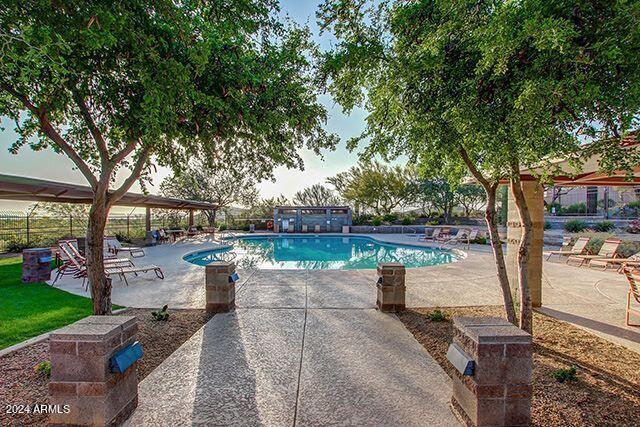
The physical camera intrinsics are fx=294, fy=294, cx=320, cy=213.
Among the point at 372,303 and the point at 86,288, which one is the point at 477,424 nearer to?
the point at 372,303

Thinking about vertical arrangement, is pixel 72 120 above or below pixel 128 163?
above

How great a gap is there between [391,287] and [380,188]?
25304 mm

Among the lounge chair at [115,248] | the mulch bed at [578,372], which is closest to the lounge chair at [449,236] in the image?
the mulch bed at [578,372]

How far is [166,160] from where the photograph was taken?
5133 mm

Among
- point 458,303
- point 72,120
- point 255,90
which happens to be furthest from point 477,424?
point 72,120

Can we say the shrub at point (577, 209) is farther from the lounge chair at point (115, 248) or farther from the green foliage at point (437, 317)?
the lounge chair at point (115, 248)

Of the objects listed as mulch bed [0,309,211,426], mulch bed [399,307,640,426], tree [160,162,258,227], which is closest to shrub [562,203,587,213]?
tree [160,162,258,227]

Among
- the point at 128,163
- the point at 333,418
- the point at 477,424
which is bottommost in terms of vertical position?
the point at 333,418

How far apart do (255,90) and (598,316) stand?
6773 millimetres

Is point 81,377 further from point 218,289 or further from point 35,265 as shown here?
point 35,265

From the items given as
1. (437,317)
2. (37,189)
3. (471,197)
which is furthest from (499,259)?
(471,197)

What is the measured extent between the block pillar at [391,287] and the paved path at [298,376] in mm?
255

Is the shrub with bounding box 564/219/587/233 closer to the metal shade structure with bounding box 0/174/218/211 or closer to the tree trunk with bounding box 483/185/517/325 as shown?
the tree trunk with bounding box 483/185/517/325

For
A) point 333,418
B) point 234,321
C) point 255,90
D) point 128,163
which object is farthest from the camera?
point 128,163
